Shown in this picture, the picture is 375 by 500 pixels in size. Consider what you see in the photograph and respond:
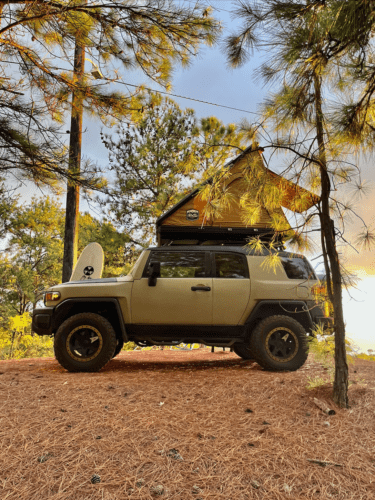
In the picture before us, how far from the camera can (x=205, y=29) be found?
6660mm

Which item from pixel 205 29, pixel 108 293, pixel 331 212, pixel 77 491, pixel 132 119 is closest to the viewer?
pixel 77 491

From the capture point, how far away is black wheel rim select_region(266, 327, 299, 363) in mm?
5445

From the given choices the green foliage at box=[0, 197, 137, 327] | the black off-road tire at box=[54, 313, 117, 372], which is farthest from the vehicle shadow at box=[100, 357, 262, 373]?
the green foliage at box=[0, 197, 137, 327]

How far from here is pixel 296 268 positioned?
5914 mm

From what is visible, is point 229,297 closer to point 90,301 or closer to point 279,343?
point 279,343

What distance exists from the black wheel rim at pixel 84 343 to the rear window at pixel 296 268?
9.94 ft

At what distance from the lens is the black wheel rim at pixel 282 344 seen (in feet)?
17.9

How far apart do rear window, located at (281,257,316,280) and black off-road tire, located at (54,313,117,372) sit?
2.84 meters

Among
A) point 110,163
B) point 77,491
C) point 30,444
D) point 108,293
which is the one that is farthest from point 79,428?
point 110,163

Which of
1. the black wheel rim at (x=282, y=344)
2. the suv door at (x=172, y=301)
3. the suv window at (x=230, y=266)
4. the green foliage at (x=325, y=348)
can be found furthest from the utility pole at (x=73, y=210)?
the green foliage at (x=325, y=348)

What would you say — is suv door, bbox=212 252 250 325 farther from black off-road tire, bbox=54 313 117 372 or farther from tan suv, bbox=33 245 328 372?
black off-road tire, bbox=54 313 117 372

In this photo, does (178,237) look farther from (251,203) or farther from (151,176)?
(151,176)

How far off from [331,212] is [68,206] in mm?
6954

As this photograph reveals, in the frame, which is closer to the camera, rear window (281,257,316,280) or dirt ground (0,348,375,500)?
dirt ground (0,348,375,500)
